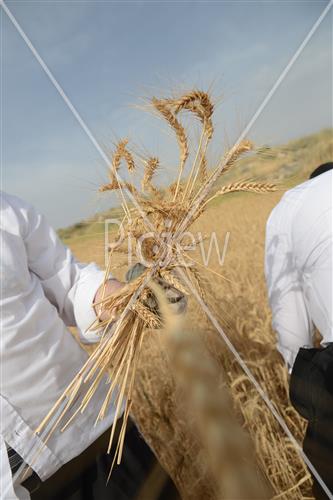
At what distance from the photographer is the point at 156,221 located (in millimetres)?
751

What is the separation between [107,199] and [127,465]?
1.67 ft

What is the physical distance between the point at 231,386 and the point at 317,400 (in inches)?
22.2

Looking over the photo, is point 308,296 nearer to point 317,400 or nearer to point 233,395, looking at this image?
point 317,400

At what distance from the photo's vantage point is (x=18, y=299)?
0.79 meters

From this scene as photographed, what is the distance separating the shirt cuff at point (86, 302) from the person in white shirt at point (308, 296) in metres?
0.47

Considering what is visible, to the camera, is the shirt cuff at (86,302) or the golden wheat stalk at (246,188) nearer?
the golden wheat stalk at (246,188)

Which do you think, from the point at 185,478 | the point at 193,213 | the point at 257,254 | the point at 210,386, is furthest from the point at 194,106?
the point at 257,254

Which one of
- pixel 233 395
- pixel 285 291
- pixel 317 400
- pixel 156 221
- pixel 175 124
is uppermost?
pixel 175 124

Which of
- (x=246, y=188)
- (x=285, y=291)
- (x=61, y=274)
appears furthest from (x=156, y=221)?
(x=285, y=291)

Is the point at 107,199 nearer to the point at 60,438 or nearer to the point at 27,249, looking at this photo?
the point at 27,249

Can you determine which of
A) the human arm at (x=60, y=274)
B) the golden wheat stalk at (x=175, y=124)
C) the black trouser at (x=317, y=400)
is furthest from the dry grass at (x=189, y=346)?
the black trouser at (x=317, y=400)

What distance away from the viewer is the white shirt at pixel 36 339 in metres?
0.74

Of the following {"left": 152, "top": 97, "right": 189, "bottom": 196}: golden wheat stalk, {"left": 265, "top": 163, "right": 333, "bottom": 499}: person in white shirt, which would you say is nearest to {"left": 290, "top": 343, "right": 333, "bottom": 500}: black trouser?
{"left": 265, "top": 163, "right": 333, "bottom": 499}: person in white shirt

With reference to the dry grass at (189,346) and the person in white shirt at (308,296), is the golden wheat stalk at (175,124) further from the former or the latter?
the person in white shirt at (308,296)
